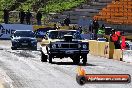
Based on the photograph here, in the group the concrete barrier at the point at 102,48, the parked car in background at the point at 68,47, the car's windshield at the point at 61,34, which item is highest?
the car's windshield at the point at 61,34

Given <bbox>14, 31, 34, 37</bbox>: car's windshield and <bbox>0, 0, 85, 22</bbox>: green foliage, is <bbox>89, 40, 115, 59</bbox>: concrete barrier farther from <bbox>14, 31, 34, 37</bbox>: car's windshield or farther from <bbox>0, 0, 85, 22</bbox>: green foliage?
<bbox>0, 0, 85, 22</bbox>: green foliage

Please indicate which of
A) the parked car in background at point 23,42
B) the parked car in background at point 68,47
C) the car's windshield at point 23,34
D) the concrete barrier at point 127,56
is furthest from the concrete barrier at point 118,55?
the car's windshield at point 23,34

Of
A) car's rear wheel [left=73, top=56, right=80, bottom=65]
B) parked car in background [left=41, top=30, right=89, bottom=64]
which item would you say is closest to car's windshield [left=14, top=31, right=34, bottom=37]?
car's rear wheel [left=73, top=56, right=80, bottom=65]

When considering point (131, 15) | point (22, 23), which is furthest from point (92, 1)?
point (22, 23)

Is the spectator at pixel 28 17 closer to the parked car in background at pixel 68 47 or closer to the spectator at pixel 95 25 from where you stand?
the spectator at pixel 95 25

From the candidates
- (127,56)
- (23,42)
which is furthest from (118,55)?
(23,42)

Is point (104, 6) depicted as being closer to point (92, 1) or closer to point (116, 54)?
point (92, 1)

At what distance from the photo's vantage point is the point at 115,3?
59250mm

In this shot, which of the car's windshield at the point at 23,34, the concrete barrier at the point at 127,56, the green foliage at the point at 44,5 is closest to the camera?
the concrete barrier at the point at 127,56

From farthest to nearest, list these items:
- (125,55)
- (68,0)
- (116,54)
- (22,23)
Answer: (68,0) < (22,23) < (116,54) < (125,55)

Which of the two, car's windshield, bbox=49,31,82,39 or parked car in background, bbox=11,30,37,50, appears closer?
car's windshield, bbox=49,31,82,39

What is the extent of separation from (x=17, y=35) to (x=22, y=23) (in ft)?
52.8

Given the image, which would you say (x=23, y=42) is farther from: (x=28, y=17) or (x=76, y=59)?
(x=28, y=17)

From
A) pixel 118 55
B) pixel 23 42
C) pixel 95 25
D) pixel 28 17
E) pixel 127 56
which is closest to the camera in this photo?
pixel 127 56
